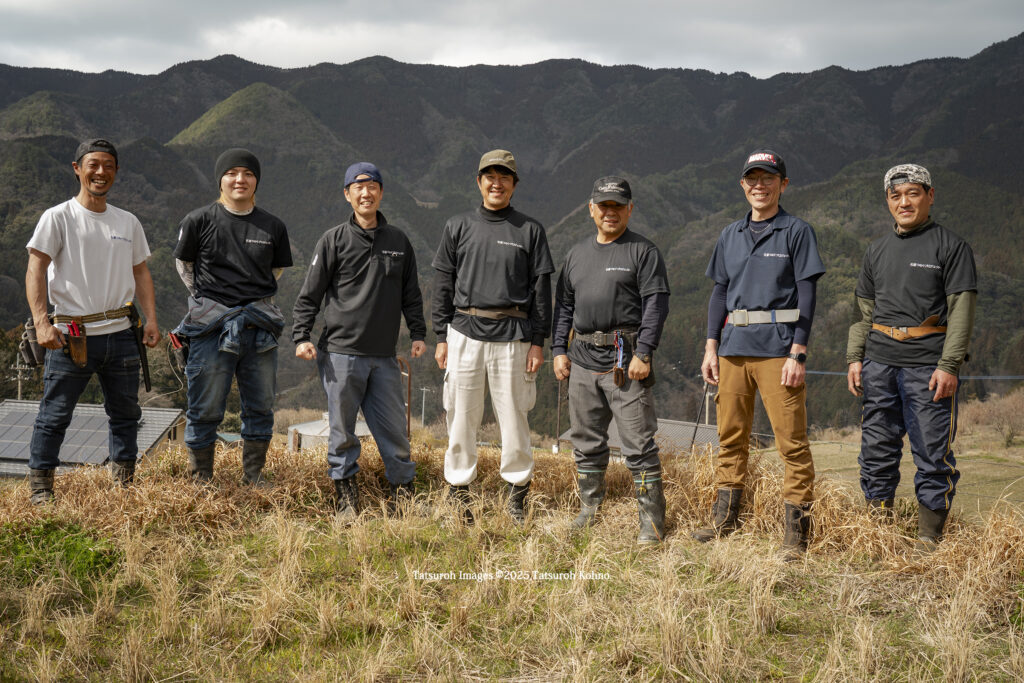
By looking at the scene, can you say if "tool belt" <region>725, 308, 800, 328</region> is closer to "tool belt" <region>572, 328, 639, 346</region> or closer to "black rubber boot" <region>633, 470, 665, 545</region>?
"tool belt" <region>572, 328, 639, 346</region>

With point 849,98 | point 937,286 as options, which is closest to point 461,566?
point 937,286

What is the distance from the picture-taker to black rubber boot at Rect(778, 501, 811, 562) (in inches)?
172

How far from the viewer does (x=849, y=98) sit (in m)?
142

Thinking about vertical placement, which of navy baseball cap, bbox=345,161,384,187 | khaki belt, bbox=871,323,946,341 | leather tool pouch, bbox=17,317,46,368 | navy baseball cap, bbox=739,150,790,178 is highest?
navy baseball cap, bbox=739,150,790,178

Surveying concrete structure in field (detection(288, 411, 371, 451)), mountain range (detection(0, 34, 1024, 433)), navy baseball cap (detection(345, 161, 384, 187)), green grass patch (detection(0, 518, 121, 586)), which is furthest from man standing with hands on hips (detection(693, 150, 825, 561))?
mountain range (detection(0, 34, 1024, 433))

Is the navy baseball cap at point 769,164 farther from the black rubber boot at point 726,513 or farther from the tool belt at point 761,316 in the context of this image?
the black rubber boot at point 726,513

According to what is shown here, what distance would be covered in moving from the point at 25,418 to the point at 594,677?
43.3 feet

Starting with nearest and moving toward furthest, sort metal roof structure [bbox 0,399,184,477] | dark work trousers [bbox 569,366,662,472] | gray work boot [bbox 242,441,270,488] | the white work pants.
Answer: dark work trousers [bbox 569,366,662,472]
the white work pants
gray work boot [bbox 242,441,270,488]
metal roof structure [bbox 0,399,184,477]

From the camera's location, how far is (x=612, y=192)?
448 cm

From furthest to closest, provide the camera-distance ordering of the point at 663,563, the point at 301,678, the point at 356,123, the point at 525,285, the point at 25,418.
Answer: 1. the point at 356,123
2. the point at 25,418
3. the point at 525,285
4. the point at 663,563
5. the point at 301,678

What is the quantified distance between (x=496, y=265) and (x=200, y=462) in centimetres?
230

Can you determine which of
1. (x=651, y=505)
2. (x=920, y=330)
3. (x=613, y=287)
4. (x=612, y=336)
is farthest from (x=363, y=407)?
(x=920, y=330)

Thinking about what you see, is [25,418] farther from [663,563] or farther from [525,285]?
[663,563]

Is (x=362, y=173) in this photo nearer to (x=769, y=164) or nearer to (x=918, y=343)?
(x=769, y=164)
